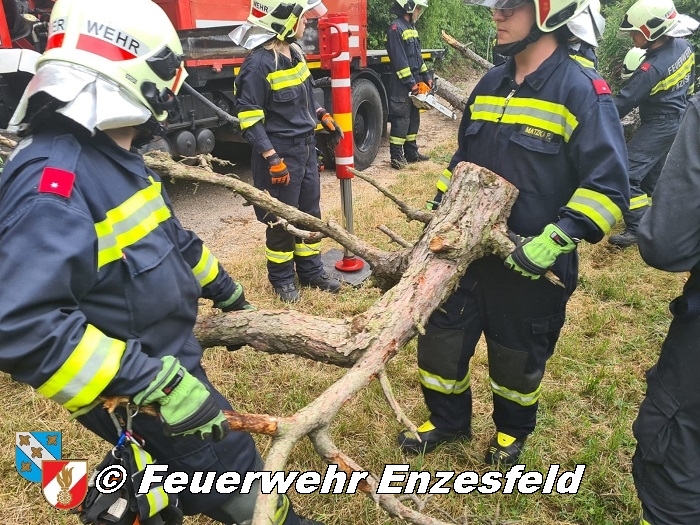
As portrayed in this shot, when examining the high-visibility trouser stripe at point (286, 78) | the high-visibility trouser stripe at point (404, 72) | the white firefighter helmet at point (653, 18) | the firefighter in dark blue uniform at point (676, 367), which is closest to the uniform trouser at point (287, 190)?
the high-visibility trouser stripe at point (286, 78)

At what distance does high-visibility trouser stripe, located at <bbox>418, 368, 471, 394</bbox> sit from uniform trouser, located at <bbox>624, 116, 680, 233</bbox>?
325 cm

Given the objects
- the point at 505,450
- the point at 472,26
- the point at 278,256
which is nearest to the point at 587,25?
the point at 505,450

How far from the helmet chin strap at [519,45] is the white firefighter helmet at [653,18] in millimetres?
3304

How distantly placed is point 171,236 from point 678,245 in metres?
1.52

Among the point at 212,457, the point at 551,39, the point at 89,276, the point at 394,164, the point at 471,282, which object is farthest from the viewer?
the point at 394,164

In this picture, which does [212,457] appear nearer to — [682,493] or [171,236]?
[171,236]

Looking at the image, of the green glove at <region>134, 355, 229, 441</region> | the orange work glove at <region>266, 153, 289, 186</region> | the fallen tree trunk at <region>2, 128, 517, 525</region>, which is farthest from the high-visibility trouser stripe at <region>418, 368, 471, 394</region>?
the orange work glove at <region>266, 153, 289, 186</region>

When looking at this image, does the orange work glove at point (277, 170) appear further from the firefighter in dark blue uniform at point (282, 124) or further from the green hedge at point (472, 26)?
the green hedge at point (472, 26)

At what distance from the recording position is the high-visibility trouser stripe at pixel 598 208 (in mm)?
2037

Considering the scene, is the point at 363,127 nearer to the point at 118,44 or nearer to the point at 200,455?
the point at 118,44

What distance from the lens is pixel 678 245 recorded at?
5.13 ft

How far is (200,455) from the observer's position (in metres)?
1.70

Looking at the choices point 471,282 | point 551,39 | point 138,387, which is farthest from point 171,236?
point 551,39

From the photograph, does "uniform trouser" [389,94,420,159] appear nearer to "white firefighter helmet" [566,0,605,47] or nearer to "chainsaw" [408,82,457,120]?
"chainsaw" [408,82,457,120]
